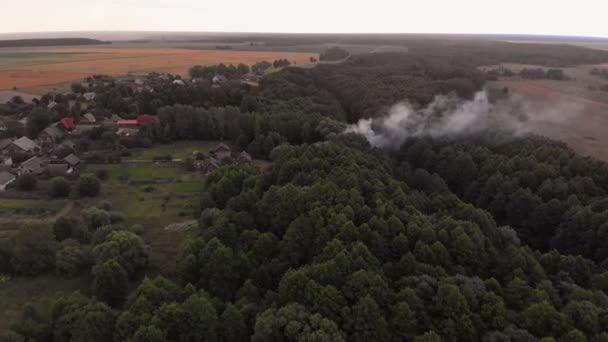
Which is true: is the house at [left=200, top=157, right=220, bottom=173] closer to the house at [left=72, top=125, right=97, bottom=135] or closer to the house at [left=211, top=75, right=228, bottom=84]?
the house at [left=72, top=125, right=97, bottom=135]

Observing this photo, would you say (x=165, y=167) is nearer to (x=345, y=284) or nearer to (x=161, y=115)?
(x=161, y=115)

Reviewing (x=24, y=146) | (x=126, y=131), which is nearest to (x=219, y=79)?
(x=126, y=131)

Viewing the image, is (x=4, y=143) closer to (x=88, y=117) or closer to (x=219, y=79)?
(x=88, y=117)

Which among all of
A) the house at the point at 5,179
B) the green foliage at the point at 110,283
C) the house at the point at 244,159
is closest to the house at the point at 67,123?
the house at the point at 5,179

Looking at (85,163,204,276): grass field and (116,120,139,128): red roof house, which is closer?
(85,163,204,276): grass field

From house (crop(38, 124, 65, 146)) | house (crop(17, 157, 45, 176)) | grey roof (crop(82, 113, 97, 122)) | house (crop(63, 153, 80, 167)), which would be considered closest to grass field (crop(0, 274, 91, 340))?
house (crop(17, 157, 45, 176))

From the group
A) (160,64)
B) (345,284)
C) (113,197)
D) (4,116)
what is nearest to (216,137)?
(113,197)
